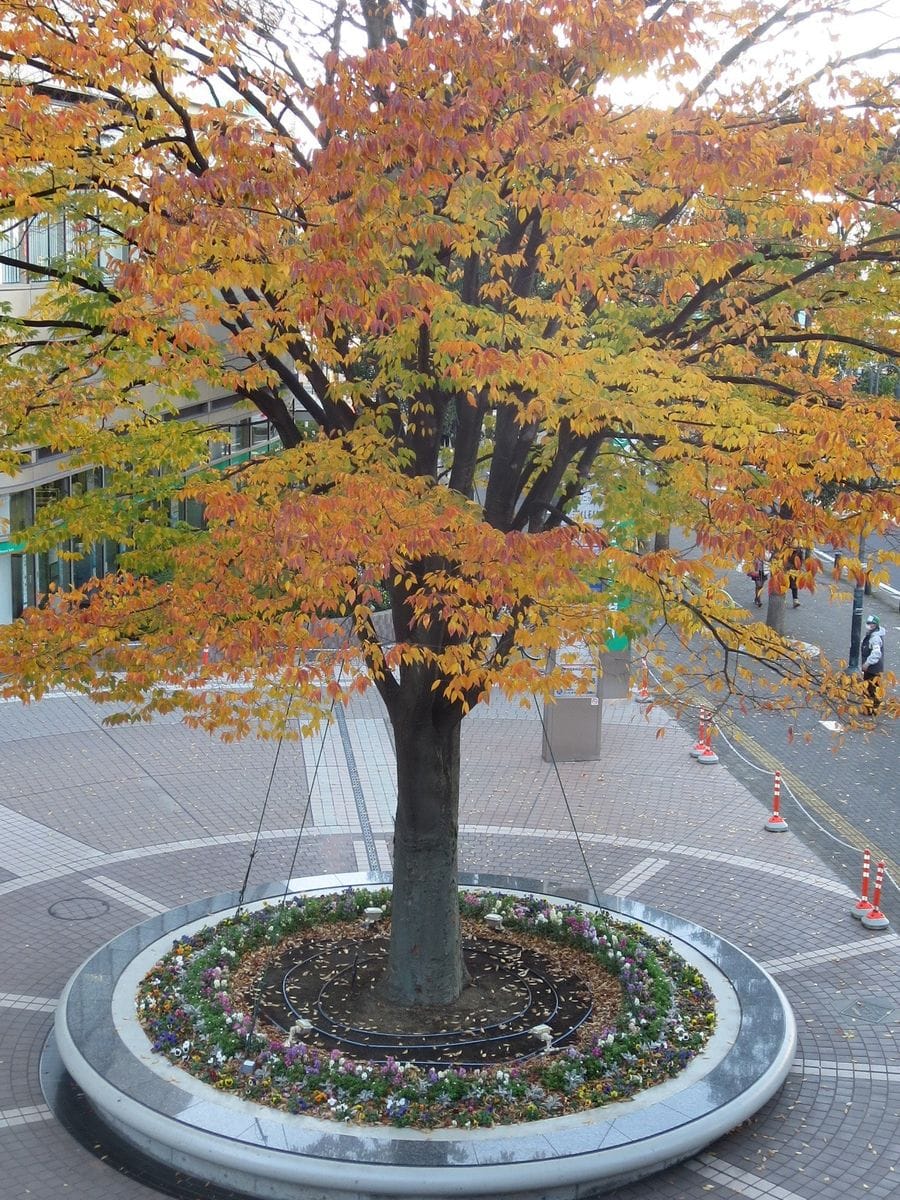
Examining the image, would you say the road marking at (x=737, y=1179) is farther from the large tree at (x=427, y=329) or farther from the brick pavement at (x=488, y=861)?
the large tree at (x=427, y=329)

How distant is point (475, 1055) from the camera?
915cm

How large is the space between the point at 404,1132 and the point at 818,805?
9715 millimetres

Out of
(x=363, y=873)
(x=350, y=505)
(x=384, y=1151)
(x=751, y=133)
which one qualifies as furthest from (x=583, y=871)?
(x=751, y=133)

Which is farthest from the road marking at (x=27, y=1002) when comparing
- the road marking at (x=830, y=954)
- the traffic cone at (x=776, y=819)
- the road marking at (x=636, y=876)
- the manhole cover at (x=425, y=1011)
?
the traffic cone at (x=776, y=819)

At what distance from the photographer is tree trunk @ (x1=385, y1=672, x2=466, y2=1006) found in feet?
32.5

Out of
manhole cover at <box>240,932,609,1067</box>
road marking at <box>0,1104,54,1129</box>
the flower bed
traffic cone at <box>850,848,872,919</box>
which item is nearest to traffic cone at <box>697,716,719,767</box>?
traffic cone at <box>850,848,872,919</box>

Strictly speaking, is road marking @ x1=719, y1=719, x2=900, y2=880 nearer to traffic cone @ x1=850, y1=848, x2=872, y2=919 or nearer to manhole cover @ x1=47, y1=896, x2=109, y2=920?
traffic cone @ x1=850, y1=848, x2=872, y2=919

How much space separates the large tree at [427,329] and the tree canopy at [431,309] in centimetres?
3

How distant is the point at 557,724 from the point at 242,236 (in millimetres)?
11583

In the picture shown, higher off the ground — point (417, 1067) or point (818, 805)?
point (417, 1067)

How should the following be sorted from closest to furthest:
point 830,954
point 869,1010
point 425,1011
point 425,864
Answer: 1. point 425,1011
2. point 425,864
3. point 869,1010
4. point 830,954

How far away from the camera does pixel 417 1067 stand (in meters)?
8.62

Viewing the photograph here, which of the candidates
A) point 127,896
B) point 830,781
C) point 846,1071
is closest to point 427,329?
point 846,1071

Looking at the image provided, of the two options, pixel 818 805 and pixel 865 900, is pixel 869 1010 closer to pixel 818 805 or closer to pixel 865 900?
pixel 865 900
